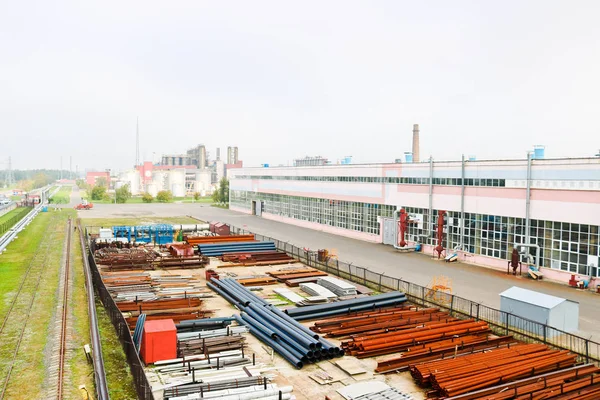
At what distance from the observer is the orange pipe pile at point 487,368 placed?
11.5 meters

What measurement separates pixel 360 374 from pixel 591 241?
52.1 ft

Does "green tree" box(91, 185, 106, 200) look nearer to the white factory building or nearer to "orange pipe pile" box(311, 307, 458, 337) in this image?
the white factory building

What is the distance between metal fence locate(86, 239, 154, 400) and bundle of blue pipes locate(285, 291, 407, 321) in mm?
5622

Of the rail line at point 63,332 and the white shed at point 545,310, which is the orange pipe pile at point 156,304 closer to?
the rail line at point 63,332

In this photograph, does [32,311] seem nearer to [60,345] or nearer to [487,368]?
[60,345]

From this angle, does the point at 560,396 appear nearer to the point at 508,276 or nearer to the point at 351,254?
the point at 508,276

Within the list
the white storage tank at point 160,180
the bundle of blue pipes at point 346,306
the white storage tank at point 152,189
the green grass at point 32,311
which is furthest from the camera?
the white storage tank at point 160,180

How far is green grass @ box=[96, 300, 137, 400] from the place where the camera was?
38.7 feet

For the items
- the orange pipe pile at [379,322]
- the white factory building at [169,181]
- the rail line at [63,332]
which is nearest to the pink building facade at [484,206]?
the orange pipe pile at [379,322]

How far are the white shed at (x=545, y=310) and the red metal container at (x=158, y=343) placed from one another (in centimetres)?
1108

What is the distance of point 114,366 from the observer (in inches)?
527

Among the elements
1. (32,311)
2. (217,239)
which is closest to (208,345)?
(32,311)

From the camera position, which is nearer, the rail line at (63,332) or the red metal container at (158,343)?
the rail line at (63,332)

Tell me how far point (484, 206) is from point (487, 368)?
17352mm
